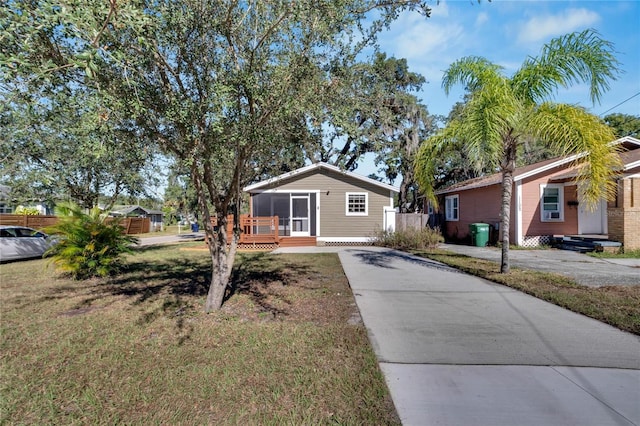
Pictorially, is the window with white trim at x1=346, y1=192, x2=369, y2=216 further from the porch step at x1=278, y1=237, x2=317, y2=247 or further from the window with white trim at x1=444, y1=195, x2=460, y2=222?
the window with white trim at x1=444, y1=195, x2=460, y2=222

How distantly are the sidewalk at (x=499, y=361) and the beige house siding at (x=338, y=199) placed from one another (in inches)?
418

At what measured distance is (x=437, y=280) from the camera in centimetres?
782

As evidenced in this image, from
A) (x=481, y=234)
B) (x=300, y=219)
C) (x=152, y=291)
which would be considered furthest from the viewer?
(x=300, y=219)

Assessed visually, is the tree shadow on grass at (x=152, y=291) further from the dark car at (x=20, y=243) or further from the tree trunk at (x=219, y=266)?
the dark car at (x=20, y=243)

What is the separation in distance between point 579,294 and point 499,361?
381 centimetres

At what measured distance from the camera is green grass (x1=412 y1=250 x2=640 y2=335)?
16.1ft

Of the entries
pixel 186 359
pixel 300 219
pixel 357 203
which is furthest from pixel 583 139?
pixel 300 219

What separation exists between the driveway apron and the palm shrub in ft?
20.9

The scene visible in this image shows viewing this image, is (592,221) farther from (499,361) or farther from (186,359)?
(186,359)

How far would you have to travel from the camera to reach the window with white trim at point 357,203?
17.1 metres

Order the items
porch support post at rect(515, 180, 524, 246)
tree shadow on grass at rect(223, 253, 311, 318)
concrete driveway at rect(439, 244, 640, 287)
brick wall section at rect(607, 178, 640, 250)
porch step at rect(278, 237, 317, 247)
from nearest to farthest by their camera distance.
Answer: tree shadow on grass at rect(223, 253, 311, 318) < concrete driveway at rect(439, 244, 640, 287) < brick wall section at rect(607, 178, 640, 250) < porch support post at rect(515, 180, 524, 246) < porch step at rect(278, 237, 317, 247)

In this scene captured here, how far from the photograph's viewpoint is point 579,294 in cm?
621

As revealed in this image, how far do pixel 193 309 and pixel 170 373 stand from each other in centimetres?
240

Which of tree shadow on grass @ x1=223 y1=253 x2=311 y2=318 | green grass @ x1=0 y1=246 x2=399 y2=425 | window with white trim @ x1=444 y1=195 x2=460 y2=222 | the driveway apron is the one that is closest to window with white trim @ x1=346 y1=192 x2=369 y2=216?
window with white trim @ x1=444 y1=195 x2=460 y2=222
